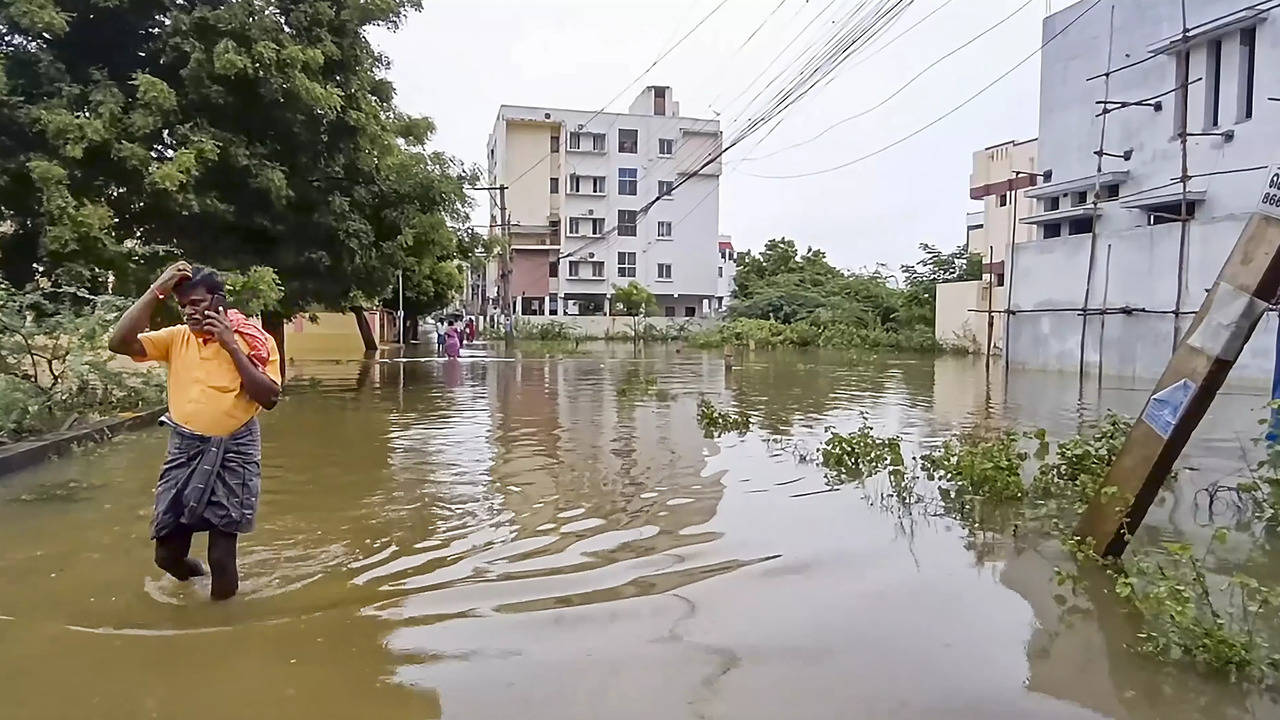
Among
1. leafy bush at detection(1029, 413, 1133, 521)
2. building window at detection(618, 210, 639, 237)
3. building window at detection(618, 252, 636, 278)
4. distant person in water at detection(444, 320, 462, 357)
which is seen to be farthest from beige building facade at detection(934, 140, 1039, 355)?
leafy bush at detection(1029, 413, 1133, 521)

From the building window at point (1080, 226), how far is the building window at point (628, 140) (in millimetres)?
36256

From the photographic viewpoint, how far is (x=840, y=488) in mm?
7918

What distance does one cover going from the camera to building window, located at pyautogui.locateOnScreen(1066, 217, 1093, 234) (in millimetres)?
22641

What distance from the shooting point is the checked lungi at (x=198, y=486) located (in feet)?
14.5

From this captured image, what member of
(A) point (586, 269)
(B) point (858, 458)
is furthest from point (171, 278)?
(A) point (586, 269)

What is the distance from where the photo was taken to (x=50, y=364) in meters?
9.41

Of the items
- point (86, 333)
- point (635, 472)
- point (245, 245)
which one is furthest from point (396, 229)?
point (635, 472)

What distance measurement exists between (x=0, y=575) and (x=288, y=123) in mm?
9958

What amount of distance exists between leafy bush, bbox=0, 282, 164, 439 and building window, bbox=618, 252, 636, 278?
46.7 metres

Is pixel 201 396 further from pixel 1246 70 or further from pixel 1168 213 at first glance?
pixel 1168 213

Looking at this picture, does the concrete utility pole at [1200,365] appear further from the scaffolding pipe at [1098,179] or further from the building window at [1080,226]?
the building window at [1080,226]

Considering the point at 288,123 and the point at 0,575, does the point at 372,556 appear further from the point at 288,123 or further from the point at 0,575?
the point at 288,123

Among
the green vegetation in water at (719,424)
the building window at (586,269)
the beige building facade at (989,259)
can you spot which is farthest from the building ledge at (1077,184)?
the building window at (586,269)

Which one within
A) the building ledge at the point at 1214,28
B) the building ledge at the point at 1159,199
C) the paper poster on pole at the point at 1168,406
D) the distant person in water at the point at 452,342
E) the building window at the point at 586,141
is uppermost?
the building window at the point at 586,141
